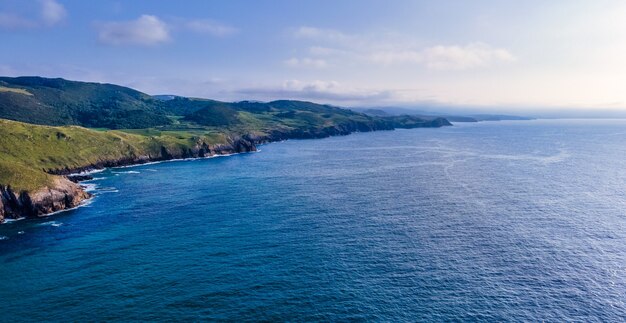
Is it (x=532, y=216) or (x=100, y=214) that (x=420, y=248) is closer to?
(x=532, y=216)

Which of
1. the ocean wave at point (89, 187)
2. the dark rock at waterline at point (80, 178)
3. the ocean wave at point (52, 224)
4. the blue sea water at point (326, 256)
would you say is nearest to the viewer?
the blue sea water at point (326, 256)

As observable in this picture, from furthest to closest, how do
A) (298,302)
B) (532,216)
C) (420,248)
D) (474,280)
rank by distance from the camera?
(532,216)
(420,248)
(474,280)
(298,302)

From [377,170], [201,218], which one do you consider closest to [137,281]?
[201,218]

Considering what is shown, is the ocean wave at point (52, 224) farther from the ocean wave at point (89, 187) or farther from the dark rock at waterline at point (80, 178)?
the dark rock at waterline at point (80, 178)

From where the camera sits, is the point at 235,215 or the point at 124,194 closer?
the point at 235,215

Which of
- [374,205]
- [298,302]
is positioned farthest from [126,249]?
[374,205]

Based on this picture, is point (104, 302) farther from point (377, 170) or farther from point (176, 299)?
point (377, 170)

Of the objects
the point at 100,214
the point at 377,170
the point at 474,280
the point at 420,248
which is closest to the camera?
the point at 474,280

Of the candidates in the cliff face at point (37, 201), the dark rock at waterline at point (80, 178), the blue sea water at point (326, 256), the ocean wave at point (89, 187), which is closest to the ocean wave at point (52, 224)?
the blue sea water at point (326, 256)
